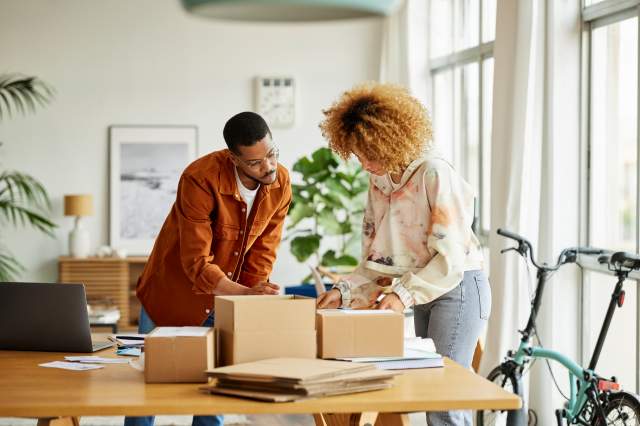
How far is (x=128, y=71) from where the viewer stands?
757cm

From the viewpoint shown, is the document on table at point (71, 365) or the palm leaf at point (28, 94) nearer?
the document on table at point (71, 365)

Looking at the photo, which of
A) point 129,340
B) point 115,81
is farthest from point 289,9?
point 115,81

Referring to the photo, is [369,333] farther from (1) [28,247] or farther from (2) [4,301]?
(1) [28,247]

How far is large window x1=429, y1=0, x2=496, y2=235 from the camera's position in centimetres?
578

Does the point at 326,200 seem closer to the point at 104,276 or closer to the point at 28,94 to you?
the point at 104,276

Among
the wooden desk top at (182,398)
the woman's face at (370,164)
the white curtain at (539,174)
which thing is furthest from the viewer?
the white curtain at (539,174)

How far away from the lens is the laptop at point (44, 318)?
2.51 meters

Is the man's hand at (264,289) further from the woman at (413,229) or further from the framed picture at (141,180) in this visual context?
the framed picture at (141,180)

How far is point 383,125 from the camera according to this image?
2.58m

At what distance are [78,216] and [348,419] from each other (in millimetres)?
5182

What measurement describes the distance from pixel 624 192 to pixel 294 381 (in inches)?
101

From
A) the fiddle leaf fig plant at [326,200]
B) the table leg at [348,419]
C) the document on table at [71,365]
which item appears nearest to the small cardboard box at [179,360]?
the document on table at [71,365]

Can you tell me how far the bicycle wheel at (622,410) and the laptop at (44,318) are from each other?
6.08 feet

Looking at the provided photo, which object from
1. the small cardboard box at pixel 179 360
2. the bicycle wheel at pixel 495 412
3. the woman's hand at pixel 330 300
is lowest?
the bicycle wheel at pixel 495 412
